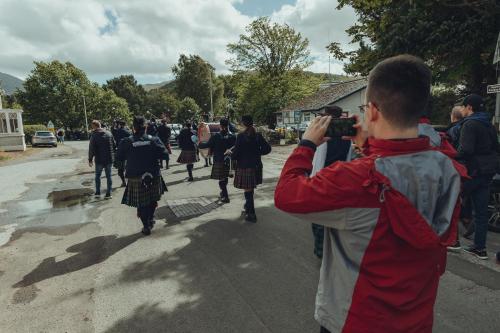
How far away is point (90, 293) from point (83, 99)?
5589 cm

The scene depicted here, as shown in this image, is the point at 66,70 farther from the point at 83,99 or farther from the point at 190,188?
the point at 190,188

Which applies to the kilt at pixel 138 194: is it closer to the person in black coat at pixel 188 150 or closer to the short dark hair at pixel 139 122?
the short dark hair at pixel 139 122

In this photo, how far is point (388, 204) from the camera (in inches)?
50.1

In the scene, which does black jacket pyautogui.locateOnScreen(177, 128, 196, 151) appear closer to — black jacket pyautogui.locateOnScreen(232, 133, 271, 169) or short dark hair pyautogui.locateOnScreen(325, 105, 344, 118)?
black jacket pyautogui.locateOnScreen(232, 133, 271, 169)

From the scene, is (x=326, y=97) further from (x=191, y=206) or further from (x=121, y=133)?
(x=191, y=206)

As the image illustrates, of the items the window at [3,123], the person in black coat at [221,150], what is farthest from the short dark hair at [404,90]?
the window at [3,123]

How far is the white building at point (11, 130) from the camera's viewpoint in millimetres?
24534

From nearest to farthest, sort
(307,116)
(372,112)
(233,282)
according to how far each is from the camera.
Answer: (372,112)
(233,282)
(307,116)

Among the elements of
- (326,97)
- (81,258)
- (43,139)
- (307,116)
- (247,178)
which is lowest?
(81,258)

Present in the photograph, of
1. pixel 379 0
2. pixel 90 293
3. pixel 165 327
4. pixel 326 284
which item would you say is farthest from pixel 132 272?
pixel 379 0

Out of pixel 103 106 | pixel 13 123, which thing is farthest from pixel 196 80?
pixel 13 123

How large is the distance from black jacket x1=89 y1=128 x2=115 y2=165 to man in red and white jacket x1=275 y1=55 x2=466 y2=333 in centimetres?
826

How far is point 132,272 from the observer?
14.3 ft

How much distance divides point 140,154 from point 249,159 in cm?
201
